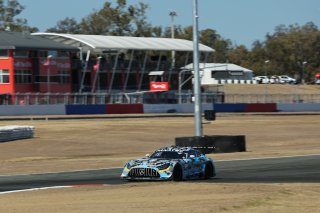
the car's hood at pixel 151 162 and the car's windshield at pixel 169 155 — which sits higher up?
the car's windshield at pixel 169 155

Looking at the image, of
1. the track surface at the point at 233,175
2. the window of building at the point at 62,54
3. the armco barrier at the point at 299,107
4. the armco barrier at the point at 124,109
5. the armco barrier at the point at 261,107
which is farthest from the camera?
the window of building at the point at 62,54

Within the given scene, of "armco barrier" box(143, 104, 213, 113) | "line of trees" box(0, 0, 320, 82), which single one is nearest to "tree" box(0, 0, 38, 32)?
"line of trees" box(0, 0, 320, 82)

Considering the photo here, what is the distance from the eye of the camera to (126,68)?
102m

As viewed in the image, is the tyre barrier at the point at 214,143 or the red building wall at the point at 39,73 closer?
the tyre barrier at the point at 214,143

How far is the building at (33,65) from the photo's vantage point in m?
85.2

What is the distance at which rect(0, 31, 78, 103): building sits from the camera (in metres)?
85.2

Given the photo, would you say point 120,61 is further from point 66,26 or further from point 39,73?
point 66,26

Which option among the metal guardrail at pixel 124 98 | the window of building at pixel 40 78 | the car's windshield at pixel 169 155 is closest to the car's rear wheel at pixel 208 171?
the car's windshield at pixel 169 155

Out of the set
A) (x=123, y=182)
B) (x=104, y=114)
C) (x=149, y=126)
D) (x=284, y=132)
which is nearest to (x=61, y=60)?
(x=104, y=114)

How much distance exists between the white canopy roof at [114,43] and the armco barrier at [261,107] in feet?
70.7

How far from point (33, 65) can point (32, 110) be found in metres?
19.1

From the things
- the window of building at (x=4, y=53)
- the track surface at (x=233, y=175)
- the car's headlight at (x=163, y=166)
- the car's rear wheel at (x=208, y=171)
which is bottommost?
the track surface at (x=233, y=175)

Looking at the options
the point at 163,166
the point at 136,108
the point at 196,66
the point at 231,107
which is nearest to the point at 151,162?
the point at 163,166

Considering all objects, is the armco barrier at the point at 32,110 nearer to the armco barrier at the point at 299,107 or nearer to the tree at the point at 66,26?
the armco barrier at the point at 299,107
